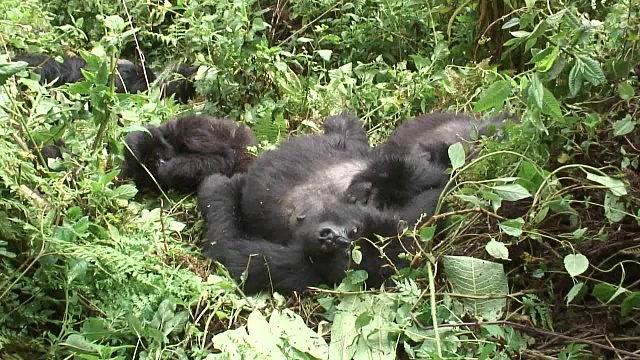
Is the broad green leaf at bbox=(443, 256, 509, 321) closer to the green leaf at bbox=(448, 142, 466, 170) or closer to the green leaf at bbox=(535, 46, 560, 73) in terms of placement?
the green leaf at bbox=(448, 142, 466, 170)

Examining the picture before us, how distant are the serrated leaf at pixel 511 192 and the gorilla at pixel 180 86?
6.92 ft

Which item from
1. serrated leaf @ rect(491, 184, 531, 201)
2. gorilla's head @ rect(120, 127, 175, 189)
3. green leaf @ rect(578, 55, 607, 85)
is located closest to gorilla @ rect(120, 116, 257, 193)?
gorilla's head @ rect(120, 127, 175, 189)

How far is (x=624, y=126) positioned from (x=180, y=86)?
7.68ft

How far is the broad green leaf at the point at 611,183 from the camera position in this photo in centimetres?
166

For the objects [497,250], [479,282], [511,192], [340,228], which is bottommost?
[340,228]

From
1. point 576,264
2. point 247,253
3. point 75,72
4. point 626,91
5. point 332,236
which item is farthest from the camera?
point 75,72

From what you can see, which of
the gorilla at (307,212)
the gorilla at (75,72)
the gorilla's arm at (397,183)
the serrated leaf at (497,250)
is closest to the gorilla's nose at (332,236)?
the gorilla at (307,212)

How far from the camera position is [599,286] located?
1658 mm

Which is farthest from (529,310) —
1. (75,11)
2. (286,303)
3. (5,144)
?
(75,11)

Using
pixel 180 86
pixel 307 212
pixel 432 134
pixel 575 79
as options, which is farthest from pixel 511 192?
pixel 180 86

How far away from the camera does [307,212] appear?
2.50 meters

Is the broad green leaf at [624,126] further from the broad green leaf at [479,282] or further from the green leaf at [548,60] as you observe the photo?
the broad green leaf at [479,282]

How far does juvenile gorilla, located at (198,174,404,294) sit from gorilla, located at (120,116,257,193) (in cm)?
37

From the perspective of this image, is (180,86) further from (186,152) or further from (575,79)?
(575,79)
